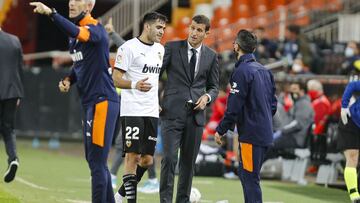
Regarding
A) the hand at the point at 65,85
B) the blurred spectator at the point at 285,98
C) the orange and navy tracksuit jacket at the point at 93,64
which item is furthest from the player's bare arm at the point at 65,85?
the blurred spectator at the point at 285,98

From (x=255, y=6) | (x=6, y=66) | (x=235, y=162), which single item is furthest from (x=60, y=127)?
(x=6, y=66)

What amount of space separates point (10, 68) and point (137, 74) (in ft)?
12.6

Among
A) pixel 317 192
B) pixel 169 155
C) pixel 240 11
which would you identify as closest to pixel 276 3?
pixel 240 11

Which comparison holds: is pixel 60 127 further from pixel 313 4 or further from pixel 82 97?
pixel 82 97

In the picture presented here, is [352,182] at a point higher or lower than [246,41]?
lower

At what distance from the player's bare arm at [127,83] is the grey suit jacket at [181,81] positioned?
86 cm

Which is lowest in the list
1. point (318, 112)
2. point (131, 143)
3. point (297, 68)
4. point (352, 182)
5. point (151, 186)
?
point (151, 186)

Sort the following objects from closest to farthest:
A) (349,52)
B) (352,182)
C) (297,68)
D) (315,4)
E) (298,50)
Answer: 1. (352,182)
2. (297,68)
3. (349,52)
4. (298,50)
5. (315,4)

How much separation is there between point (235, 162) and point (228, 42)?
11528 mm

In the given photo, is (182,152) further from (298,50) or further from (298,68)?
(298,50)

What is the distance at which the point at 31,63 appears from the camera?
116 feet

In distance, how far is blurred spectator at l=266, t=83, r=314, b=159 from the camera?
20.4 metres

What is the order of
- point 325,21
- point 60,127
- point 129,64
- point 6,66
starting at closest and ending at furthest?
point 129,64
point 6,66
point 60,127
point 325,21

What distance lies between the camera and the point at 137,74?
1230 centimetres
